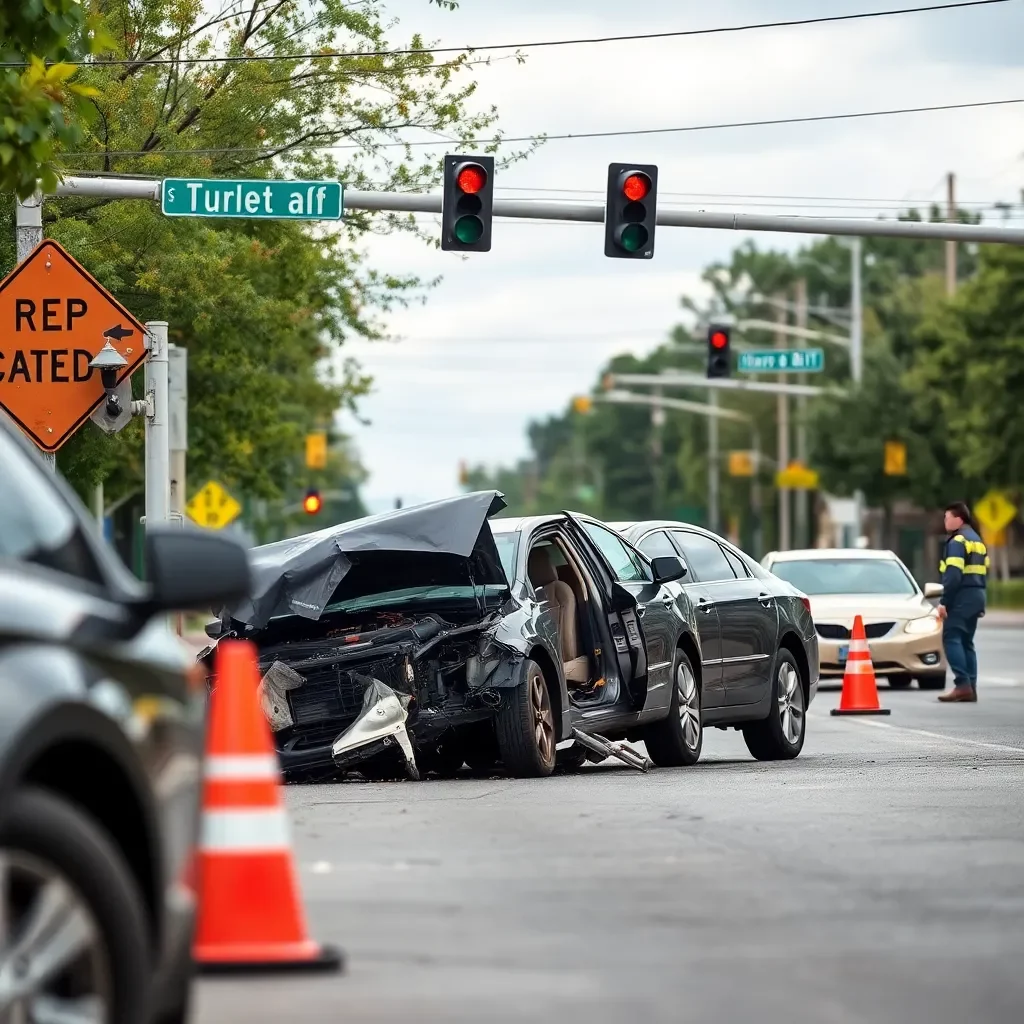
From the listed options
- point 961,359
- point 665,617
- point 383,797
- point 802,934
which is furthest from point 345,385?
→ point 802,934

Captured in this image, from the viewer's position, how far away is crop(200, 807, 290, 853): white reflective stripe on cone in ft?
19.5

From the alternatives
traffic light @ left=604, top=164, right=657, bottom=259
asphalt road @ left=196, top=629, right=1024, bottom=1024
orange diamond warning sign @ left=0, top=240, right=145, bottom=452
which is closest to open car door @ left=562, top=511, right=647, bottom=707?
asphalt road @ left=196, top=629, right=1024, bottom=1024

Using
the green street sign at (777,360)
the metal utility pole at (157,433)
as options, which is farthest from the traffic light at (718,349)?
the metal utility pole at (157,433)

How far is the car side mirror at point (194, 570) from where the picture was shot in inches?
213

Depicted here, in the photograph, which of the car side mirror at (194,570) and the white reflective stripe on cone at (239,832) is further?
the white reflective stripe on cone at (239,832)

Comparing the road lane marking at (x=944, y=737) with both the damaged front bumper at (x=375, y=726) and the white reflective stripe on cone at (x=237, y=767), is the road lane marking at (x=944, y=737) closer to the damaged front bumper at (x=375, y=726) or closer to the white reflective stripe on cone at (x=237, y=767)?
the damaged front bumper at (x=375, y=726)

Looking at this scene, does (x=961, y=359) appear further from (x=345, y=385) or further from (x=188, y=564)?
(x=188, y=564)

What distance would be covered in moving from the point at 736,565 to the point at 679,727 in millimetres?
2231

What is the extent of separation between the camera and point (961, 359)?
58.2m

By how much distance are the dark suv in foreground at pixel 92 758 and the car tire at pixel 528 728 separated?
7.48m

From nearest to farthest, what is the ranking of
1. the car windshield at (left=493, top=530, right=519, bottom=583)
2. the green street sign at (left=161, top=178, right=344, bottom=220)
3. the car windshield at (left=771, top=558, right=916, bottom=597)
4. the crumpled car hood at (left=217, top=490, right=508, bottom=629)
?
the crumpled car hood at (left=217, top=490, right=508, bottom=629) < the car windshield at (left=493, top=530, right=519, bottom=583) < the green street sign at (left=161, top=178, right=344, bottom=220) < the car windshield at (left=771, top=558, right=916, bottom=597)

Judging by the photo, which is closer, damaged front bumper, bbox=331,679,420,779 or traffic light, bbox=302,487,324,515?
damaged front bumper, bbox=331,679,420,779

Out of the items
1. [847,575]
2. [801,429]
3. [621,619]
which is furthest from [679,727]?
[801,429]

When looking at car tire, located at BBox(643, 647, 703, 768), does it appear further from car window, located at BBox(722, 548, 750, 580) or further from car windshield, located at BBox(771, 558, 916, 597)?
car windshield, located at BBox(771, 558, 916, 597)
